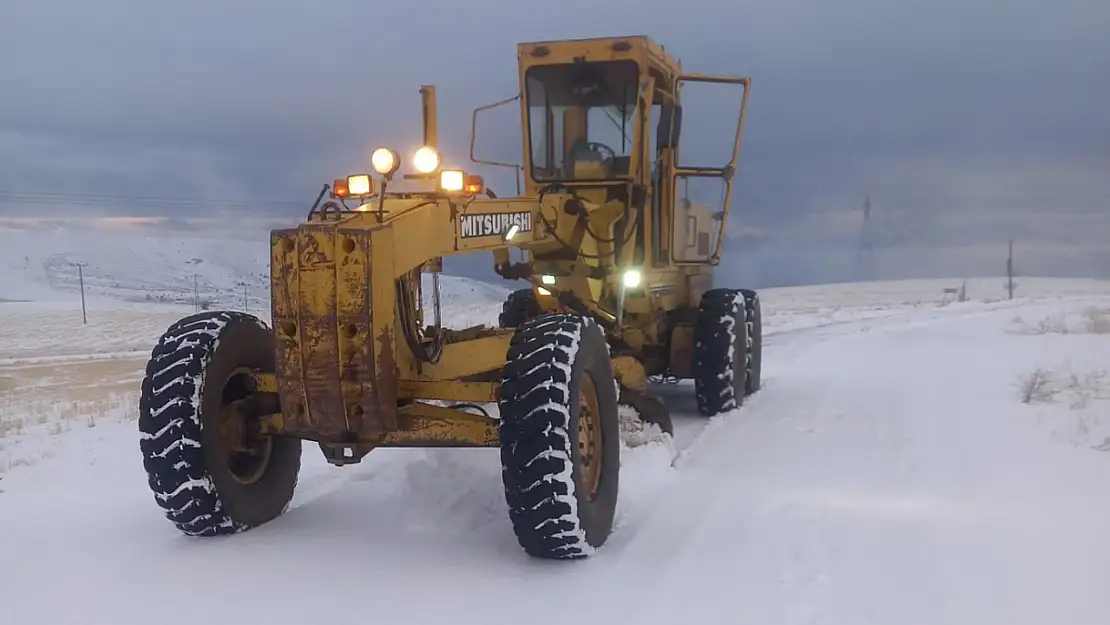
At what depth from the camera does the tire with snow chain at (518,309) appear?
966 cm

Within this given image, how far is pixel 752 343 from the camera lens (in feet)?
35.4

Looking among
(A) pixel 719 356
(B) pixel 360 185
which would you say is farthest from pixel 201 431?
(A) pixel 719 356

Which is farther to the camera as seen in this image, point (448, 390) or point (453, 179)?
A: point (453, 179)

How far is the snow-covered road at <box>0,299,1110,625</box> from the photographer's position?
13.8 feet

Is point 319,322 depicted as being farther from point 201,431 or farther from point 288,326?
point 201,431

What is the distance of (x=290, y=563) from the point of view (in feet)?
15.8

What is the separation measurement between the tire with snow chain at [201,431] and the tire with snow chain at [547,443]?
1621mm

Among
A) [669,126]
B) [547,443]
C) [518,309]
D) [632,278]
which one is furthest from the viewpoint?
[518,309]

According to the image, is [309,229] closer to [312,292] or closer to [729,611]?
[312,292]

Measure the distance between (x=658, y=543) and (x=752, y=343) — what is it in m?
6.02

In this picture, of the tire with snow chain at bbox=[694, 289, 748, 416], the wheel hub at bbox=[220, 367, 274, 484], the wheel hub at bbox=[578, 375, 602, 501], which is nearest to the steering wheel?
the tire with snow chain at bbox=[694, 289, 748, 416]

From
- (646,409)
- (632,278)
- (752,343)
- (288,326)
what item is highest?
(288,326)

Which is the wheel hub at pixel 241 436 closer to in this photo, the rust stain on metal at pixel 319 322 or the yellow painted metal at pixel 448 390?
the rust stain on metal at pixel 319 322

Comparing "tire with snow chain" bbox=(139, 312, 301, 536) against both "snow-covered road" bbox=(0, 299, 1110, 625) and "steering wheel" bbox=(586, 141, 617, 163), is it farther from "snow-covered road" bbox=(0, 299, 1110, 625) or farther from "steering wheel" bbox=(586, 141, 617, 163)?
"steering wheel" bbox=(586, 141, 617, 163)
